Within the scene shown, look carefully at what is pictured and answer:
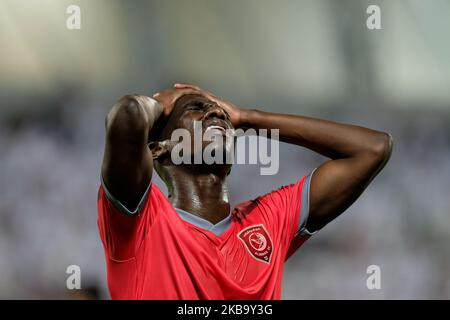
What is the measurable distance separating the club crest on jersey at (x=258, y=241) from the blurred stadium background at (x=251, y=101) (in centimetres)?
160

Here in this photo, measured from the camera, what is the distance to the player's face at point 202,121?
2.32 metres

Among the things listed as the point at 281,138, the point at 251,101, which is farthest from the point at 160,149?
the point at 251,101

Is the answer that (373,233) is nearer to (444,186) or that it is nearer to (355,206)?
(355,206)

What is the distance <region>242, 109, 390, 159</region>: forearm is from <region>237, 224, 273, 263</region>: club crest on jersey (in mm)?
418

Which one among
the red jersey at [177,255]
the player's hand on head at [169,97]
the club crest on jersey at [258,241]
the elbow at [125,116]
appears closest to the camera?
the elbow at [125,116]

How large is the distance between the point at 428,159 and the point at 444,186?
22 centimetres

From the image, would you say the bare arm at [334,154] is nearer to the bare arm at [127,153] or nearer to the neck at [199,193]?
the neck at [199,193]

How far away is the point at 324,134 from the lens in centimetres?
249

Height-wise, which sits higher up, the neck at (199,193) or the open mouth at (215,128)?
the open mouth at (215,128)

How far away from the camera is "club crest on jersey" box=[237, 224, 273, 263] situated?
2.20 metres

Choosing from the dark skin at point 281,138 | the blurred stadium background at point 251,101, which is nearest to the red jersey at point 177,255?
the dark skin at point 281,138

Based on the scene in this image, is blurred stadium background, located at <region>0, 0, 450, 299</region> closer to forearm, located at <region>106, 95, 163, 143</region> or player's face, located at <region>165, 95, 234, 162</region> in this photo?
player's face, located at <region>165, 95, 234, 162</region>

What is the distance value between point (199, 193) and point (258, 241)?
0.90 ft

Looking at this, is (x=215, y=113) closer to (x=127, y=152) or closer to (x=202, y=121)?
(x=202, y=121)
